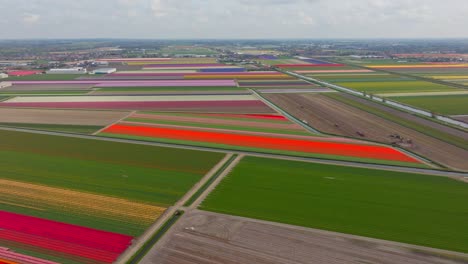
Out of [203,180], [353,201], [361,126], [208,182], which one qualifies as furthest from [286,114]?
[353,201]

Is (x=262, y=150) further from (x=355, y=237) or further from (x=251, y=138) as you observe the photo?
(x=355, y=237)

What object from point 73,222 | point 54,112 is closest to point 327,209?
point 73,222

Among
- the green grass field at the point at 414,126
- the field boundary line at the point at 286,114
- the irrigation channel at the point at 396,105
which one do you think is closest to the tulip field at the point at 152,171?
the field boundary line at the point at 286,114

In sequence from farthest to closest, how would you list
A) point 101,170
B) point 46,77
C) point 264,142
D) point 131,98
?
point 46,77, point 131,98, point 264,142, point 101,170

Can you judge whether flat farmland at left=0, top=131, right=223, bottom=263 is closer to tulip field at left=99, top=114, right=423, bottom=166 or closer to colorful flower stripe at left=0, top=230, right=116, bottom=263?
colorful flower stripe at left=0, top=230, right=116, bottom=263

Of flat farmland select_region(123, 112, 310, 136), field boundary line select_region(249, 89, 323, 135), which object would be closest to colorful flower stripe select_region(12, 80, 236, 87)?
field boundary line select_region(249, 89, 323, 135)

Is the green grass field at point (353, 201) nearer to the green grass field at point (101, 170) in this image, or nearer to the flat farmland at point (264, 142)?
the flat farmland at point (264, 142)
